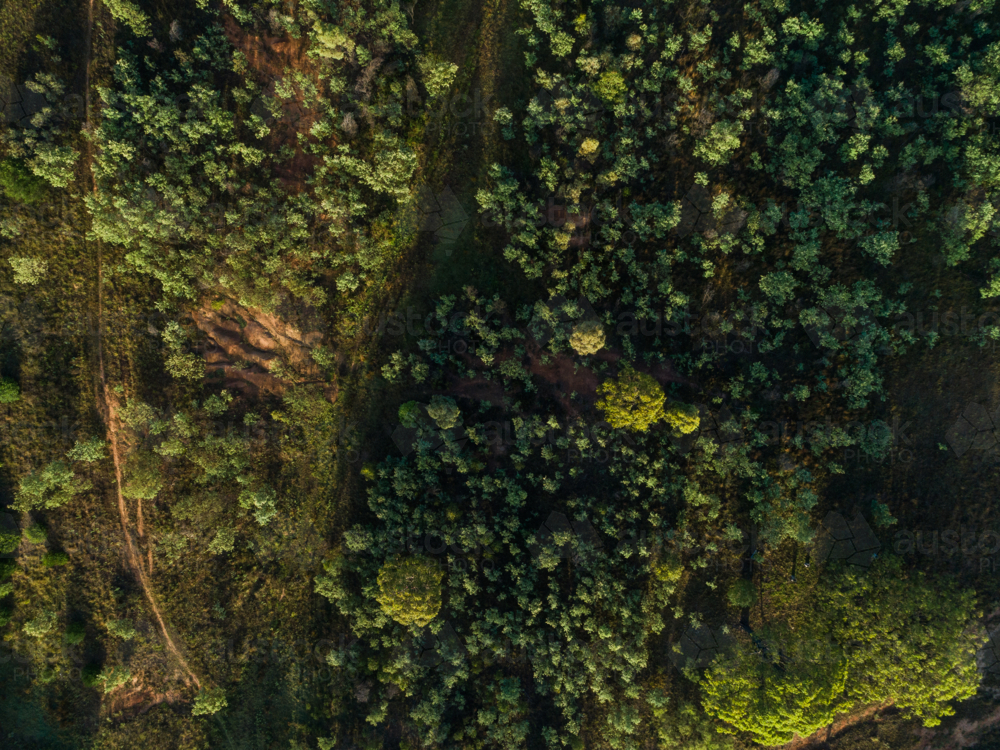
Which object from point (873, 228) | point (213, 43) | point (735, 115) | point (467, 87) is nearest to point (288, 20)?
point (213, 43)

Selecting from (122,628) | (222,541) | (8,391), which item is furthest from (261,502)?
(8,391)

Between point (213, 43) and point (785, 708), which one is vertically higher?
point (213, 43)

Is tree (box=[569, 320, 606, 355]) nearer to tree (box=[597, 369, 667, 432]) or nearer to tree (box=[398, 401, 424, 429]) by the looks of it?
tree (box=[597, 369, 667, 432])

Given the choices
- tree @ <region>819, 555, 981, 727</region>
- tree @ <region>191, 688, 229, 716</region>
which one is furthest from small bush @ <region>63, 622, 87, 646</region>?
tree @ <region>819, 555, 981, 727</region>

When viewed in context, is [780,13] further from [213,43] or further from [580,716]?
[580,716]

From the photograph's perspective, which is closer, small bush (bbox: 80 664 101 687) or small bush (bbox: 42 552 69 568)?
small bush (bbox: 42 552 69 568)

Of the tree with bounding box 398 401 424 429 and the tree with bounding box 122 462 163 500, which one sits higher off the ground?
the tree with bounding box 398 401 424 429

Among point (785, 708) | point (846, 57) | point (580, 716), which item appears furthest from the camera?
point (580, 716)
